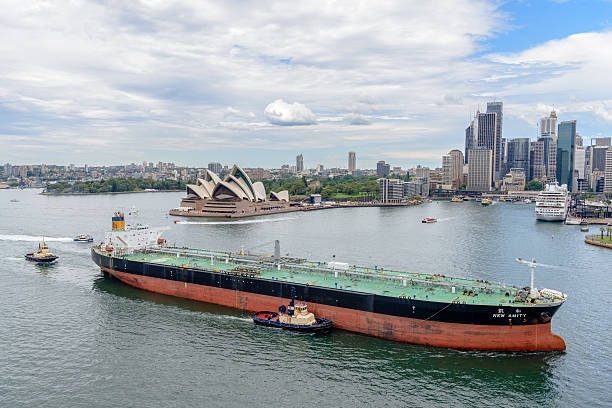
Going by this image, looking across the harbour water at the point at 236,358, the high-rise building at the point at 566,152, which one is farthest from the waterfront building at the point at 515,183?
the harbour water at the point at 236,358

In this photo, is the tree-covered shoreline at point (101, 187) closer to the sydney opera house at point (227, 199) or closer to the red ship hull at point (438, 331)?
the sydney opera house at point (227, 199)

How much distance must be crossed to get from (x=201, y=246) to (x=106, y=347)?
72.2 ft

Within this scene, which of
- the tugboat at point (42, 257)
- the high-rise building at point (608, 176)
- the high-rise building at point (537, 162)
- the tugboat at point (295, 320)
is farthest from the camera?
the high-rise building at point (537, 162)

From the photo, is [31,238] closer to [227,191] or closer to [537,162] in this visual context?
[227,191]

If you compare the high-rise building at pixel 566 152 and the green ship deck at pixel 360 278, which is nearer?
the green ship deck at pixel 360 278

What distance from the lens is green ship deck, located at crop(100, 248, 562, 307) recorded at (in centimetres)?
1812

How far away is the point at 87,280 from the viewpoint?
2850cm

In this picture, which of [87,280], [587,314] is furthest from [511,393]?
[87,280]

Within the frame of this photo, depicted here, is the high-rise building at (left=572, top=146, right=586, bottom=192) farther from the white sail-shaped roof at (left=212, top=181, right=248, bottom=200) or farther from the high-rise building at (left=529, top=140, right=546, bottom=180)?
the white sail-shaped roof at (left=212, top=181, right=248, bottom=200)

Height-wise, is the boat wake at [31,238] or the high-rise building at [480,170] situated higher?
the high-rise building at [480,170]

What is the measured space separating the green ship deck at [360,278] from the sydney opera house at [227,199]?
4379 centimetres

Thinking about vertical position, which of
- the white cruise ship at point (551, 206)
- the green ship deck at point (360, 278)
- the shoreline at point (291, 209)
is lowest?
the shoreline at point (291, 209)

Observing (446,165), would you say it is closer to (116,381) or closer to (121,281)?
(121,281)

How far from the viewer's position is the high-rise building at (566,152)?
16600 centimetres
